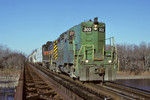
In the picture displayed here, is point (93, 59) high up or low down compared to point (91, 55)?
down

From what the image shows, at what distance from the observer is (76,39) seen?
1228 cm

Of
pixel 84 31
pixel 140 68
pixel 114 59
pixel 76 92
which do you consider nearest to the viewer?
pixel 76 92

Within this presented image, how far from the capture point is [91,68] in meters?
10.2

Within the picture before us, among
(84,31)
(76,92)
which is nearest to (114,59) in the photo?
(84,31)

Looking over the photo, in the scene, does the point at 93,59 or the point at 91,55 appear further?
the point at 91,55

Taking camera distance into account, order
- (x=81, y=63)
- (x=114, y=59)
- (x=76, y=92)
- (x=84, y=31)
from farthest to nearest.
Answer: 1. (x=84, y=31)
2. (x=114, y=59)
3. (x=81, y=63)
4. (x=76, y=92)

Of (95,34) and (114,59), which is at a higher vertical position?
(95,34)

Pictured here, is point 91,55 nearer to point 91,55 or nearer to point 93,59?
point 91,55

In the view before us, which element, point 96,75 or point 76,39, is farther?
point 76,39

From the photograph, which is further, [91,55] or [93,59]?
[91,55]

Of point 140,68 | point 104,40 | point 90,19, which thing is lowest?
point 140,68

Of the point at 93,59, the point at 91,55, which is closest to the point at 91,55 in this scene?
the point at 91,55

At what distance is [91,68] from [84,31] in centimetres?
263

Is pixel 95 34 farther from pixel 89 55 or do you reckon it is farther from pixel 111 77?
pixel 111 77
